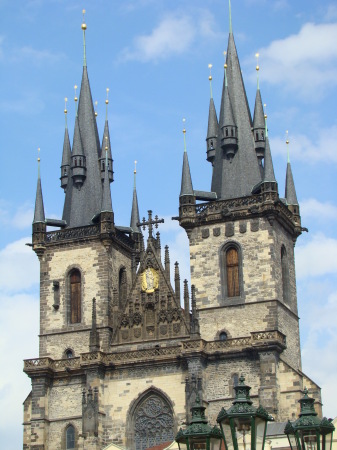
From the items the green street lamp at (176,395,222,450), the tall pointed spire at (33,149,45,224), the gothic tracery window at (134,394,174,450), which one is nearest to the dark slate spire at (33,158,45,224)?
the tall pointed spire at (33,149,45,224)

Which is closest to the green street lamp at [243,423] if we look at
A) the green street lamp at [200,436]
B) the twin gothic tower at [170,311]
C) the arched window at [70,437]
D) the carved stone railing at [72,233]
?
the green street lamp at [200,436]

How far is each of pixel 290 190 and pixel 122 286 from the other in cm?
1012

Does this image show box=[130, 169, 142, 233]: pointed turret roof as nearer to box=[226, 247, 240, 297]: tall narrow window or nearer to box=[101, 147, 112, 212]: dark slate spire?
box=[101, 147, 112, 212]: dark slate spire

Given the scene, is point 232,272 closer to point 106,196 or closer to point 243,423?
point 106,196

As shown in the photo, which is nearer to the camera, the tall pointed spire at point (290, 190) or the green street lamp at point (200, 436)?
the green street lamp at point (200, 436)

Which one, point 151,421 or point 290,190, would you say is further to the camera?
point 290,190

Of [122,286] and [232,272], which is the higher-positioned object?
[122,286]

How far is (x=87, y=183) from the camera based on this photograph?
5459 cm

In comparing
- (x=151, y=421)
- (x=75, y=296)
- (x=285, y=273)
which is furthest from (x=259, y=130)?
(x=151, y=421)

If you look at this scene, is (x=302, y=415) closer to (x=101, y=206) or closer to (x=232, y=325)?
(x=232, y=325)

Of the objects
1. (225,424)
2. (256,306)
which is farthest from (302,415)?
(256,306)

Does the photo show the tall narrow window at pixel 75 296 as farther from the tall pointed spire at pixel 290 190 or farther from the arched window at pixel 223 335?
the tall pointed spire at pixel 290 190

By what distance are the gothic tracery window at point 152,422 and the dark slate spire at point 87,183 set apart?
996 cm

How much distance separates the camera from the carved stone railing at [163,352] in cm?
4684
